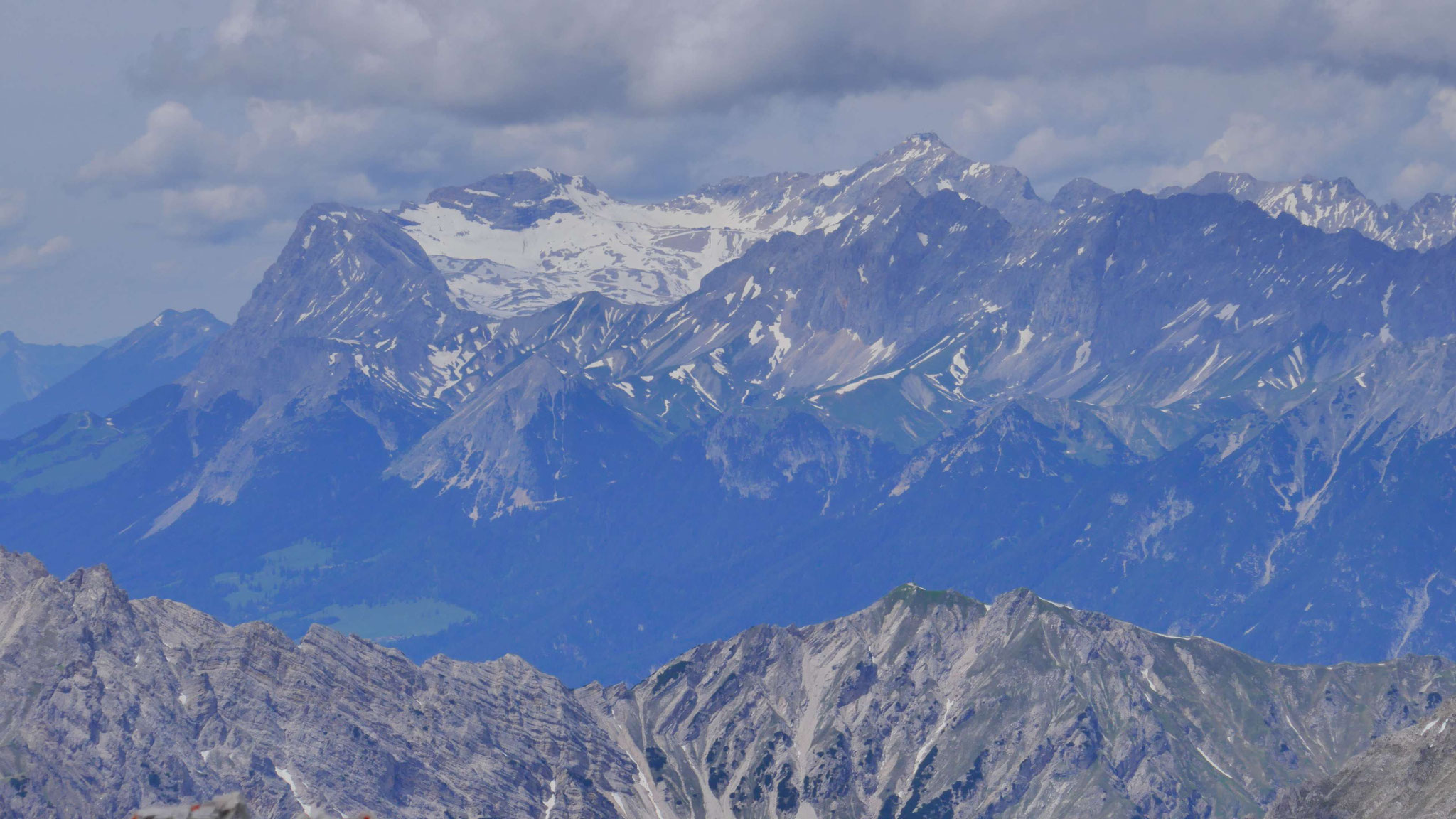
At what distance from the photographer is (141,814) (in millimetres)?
74875

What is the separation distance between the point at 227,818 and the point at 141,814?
3.54 meters

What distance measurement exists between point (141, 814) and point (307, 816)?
716 centimetres

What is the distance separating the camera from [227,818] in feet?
246

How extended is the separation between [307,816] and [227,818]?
4.46 m

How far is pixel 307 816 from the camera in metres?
78.6
